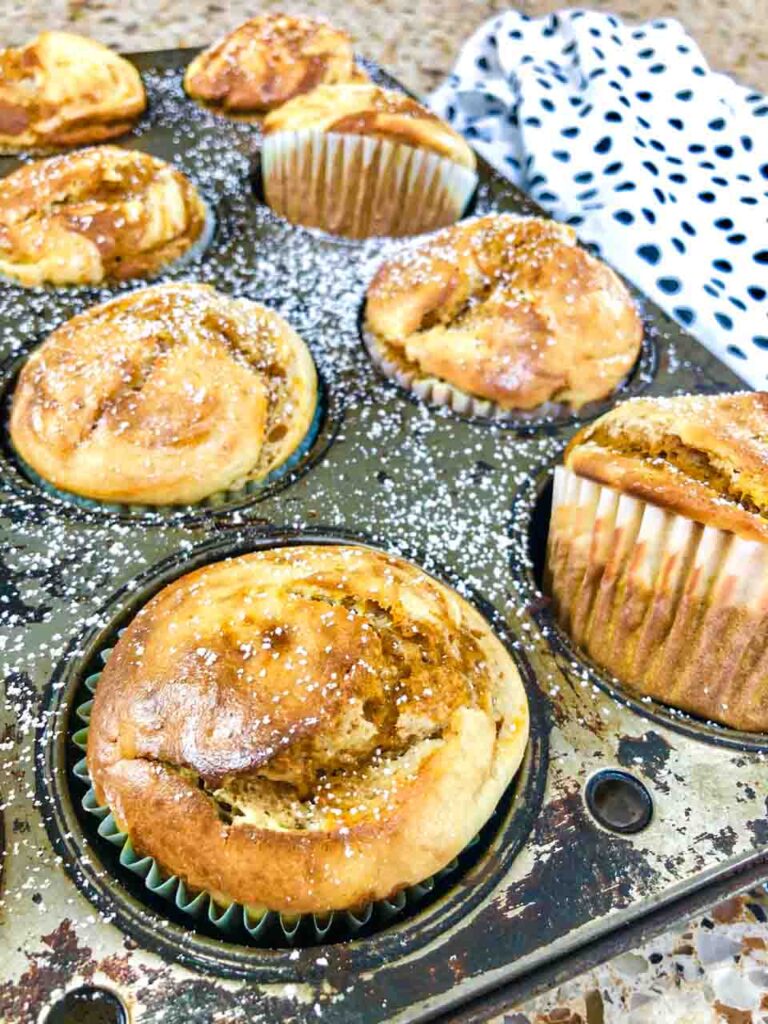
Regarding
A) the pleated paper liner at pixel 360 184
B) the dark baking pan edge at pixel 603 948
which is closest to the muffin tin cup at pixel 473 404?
the pleated paper liner at pixel 360 184

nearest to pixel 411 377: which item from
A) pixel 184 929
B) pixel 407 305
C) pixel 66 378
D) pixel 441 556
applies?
pixel 407 305

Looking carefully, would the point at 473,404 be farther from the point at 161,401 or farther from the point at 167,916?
the point at 167,916

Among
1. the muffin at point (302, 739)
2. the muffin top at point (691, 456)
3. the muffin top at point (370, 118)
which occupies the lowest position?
the muffin at point (302, 739)

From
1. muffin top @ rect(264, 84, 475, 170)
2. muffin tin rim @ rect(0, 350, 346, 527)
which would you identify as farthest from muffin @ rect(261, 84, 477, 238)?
muffin tin rim @ rect(0, 350, 346, 527)

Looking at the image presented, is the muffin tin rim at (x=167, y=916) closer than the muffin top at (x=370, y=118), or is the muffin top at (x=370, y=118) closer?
the muffin tin rim at (x=167, y=916)

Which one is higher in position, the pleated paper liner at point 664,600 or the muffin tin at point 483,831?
the pleated paper liner at point 664,600

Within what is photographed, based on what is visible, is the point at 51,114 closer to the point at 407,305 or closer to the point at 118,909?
the point at 407,305

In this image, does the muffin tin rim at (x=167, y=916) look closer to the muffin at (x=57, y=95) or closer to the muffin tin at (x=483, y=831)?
the muffin tin at (x=483, y=831)
